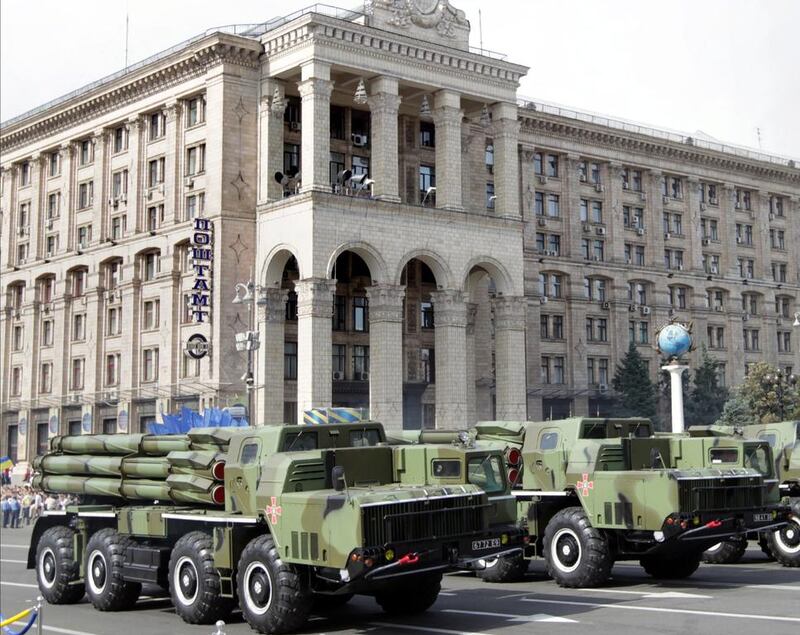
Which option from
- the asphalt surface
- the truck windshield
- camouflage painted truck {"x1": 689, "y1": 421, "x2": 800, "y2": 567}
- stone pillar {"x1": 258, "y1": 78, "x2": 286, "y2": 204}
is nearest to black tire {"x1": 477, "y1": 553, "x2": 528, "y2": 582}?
the asphalt surface

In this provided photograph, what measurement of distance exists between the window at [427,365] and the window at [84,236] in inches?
779

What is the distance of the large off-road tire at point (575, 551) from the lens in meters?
19.6

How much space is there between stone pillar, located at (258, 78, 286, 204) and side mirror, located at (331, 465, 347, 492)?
38.4 metres

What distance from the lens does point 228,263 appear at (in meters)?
52.5

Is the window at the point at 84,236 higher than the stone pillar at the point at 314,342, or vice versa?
the window at the point at 84,236

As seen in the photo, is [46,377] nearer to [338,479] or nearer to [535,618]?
[338,479]

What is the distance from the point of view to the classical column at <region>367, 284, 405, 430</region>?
51500 mm

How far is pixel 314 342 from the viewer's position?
49750 mm

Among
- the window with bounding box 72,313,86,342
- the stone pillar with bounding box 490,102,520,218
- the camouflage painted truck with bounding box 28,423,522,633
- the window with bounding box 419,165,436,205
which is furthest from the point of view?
the window with bounding box 72,313,86,342

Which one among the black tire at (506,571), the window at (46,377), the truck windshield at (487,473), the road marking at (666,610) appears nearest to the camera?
the road marking at (666,610)

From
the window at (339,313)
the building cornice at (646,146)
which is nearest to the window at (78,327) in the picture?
the window at (339,313)

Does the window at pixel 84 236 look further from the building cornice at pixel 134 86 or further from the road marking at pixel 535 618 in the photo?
the road marking at pixel 535 618

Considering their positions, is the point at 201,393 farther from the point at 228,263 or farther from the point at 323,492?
the point at 323,492

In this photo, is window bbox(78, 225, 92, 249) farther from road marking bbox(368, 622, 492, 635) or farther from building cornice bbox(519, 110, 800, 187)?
road marking bbox(368, 622, 492, 635)
